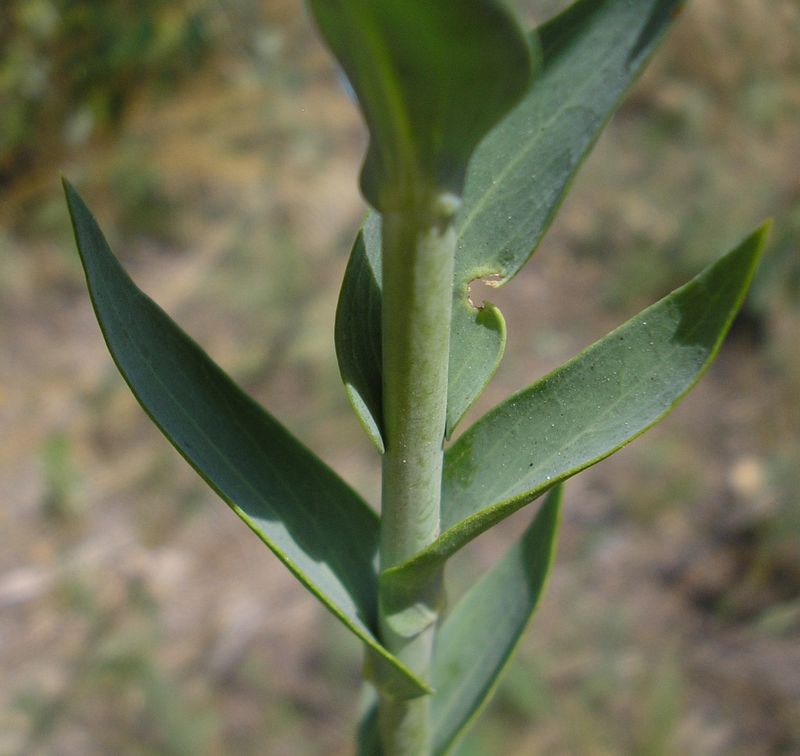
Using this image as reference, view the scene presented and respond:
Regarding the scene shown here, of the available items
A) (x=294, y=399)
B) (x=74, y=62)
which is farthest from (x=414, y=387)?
(x=74, y=62)

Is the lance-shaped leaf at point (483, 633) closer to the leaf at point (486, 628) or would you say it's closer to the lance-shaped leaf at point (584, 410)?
the leaf at point (486, 628)

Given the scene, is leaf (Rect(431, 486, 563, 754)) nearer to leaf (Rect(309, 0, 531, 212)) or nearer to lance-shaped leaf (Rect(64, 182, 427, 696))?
lance-shaped leaf (Rect(64, 182, 427, 696))

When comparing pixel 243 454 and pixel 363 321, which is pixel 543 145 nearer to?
pixel 363 321

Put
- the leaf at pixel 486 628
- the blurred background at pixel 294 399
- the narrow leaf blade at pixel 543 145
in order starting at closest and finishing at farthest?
the narrow leaf blade at pixel 543 145 → the leaf at pixel 486 628 → the blurred background at pixel 294 399

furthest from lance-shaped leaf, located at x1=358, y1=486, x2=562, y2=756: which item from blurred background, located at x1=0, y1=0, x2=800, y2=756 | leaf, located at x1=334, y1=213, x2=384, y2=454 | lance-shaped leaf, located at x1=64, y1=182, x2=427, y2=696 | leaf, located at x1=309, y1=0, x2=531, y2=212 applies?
blurred background, located at x1=0, y1=0, x2=800, y2=756

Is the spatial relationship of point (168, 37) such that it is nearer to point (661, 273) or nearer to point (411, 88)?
point (661, 273)

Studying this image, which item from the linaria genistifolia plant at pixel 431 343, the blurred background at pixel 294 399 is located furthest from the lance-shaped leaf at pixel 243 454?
the blurred background at pixel 294 399

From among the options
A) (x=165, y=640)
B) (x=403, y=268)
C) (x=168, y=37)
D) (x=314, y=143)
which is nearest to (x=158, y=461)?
Answer: (x=165, y=640)
